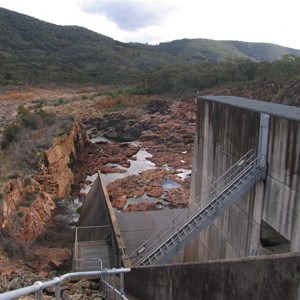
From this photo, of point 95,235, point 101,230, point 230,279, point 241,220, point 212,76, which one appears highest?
point 212,76

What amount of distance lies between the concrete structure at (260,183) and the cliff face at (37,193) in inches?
368

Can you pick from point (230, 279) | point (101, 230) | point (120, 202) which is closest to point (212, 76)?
point (120, 202)

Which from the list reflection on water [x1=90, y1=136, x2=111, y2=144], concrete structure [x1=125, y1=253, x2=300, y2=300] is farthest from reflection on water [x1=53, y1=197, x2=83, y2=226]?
reflection on water [x1=90, y1=136, x2=111, y2=144]

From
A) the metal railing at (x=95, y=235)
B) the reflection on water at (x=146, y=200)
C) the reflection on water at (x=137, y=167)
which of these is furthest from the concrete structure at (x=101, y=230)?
the reflection on water at (x=137, y=167)

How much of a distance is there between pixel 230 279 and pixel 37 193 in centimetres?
2074

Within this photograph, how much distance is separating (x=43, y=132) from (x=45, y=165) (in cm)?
621

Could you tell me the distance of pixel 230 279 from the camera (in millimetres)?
6371

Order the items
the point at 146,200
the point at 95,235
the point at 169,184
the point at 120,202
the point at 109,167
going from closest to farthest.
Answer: the point at 95,235, the point at 120,202, the point at 146,200, the point at 169,184, the point at 109,167

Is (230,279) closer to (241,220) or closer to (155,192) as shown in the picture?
(241,220)

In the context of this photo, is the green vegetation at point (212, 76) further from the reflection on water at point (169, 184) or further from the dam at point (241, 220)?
the dam at point (241, 220)

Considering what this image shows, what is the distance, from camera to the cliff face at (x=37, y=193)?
65.9 feet

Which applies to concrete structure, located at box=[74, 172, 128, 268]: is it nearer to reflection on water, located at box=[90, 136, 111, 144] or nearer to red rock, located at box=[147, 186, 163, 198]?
red rock, located at box=[147, 186, 163, 198]

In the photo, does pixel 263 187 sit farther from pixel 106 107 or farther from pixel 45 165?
pixel 106 107

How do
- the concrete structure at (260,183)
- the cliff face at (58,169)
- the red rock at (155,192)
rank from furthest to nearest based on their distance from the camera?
1. the red rock at (155,192)
2. the cliff face at (58,169)
3. the concrete structure at (260,183)
